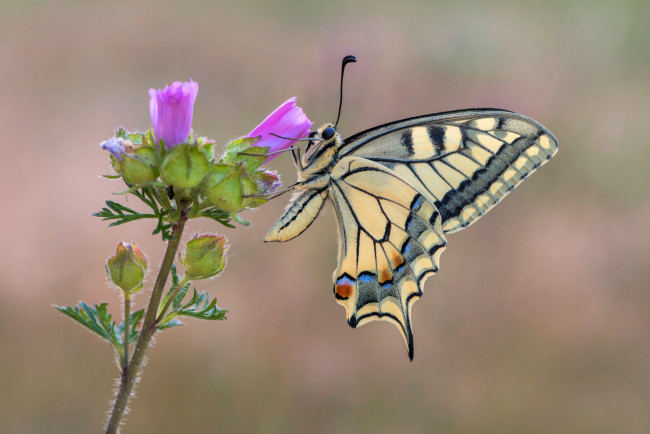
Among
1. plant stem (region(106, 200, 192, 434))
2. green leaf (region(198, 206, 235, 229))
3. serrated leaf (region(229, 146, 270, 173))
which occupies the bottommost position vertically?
plant stem (region(106, 200, 192, 434))

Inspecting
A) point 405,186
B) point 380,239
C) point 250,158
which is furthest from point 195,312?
point 405,186

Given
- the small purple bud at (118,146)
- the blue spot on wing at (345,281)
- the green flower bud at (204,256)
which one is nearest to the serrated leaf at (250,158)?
the green flower bud at (204,256)

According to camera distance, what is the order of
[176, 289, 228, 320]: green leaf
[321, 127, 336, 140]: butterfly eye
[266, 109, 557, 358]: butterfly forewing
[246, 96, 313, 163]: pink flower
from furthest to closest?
[266, 109, 557, 358]: butterfly forewing
[321, 127, 336, 140]: butterfly eye
[246, 96, 313, 163]: pink flower
[176, 289, 228, 320]: green leaf

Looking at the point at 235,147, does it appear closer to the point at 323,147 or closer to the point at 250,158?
the point at 250,158

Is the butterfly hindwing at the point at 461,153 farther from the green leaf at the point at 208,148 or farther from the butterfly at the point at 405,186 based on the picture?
the green leaf at the point at 208,148

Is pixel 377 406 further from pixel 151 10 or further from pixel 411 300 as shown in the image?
pixel 151 10

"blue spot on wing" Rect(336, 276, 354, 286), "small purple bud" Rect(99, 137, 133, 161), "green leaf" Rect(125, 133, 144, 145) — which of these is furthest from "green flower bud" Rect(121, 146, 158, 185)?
Result: "blue spot on wing" Rect(336, 276, 354, 286)

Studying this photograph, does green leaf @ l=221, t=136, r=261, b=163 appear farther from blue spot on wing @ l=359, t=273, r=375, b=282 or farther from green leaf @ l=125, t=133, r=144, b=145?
blue spot on wing @ l=359, t=273, r=375, b=282
